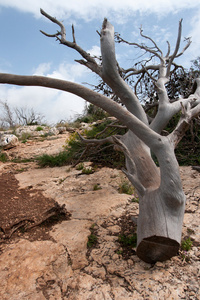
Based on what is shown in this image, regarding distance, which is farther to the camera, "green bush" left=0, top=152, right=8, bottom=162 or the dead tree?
"green bush" left=0, top=152, right=8, bottom=162

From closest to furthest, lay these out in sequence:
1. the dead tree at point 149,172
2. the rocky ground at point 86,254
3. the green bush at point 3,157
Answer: the rocky ground at point 86,254
the dead tree at point 149,172
the green bush at point 3,157

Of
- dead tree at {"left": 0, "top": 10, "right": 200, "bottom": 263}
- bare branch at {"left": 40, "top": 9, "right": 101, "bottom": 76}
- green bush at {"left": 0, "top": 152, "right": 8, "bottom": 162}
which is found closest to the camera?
dead tree at {"left": 0, "top": 10, "right": 200, "bottom": 263}

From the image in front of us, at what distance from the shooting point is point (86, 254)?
228 centimetres

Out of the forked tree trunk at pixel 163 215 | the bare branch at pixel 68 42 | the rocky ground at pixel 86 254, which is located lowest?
the rocky ground at pixel 86 254

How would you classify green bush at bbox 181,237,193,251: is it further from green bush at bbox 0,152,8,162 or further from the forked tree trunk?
green bush at bbox 0,152,8,162

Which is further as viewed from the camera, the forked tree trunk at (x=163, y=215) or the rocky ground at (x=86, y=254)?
the forked tree trunk at (x=163, y=215)

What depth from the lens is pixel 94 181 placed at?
4805mm

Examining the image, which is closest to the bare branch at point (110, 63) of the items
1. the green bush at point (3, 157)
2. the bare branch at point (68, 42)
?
the bare branch at point (68, 42)

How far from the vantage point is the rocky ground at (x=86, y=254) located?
1.78 meters

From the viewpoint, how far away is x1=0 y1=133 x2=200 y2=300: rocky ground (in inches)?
70.2

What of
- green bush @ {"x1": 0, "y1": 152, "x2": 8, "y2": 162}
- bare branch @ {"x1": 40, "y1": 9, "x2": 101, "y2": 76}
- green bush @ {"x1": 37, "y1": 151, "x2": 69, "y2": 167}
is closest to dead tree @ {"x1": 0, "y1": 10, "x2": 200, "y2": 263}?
bare branch @ {"x1": 40, "y1": 9, "x2": 101, "y2": 76}

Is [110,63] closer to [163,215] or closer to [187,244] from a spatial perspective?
[163,215]

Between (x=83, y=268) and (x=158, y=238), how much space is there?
2.69ft

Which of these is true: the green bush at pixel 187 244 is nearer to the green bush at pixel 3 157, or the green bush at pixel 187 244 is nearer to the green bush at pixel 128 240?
the green bush at pixel 128 240
